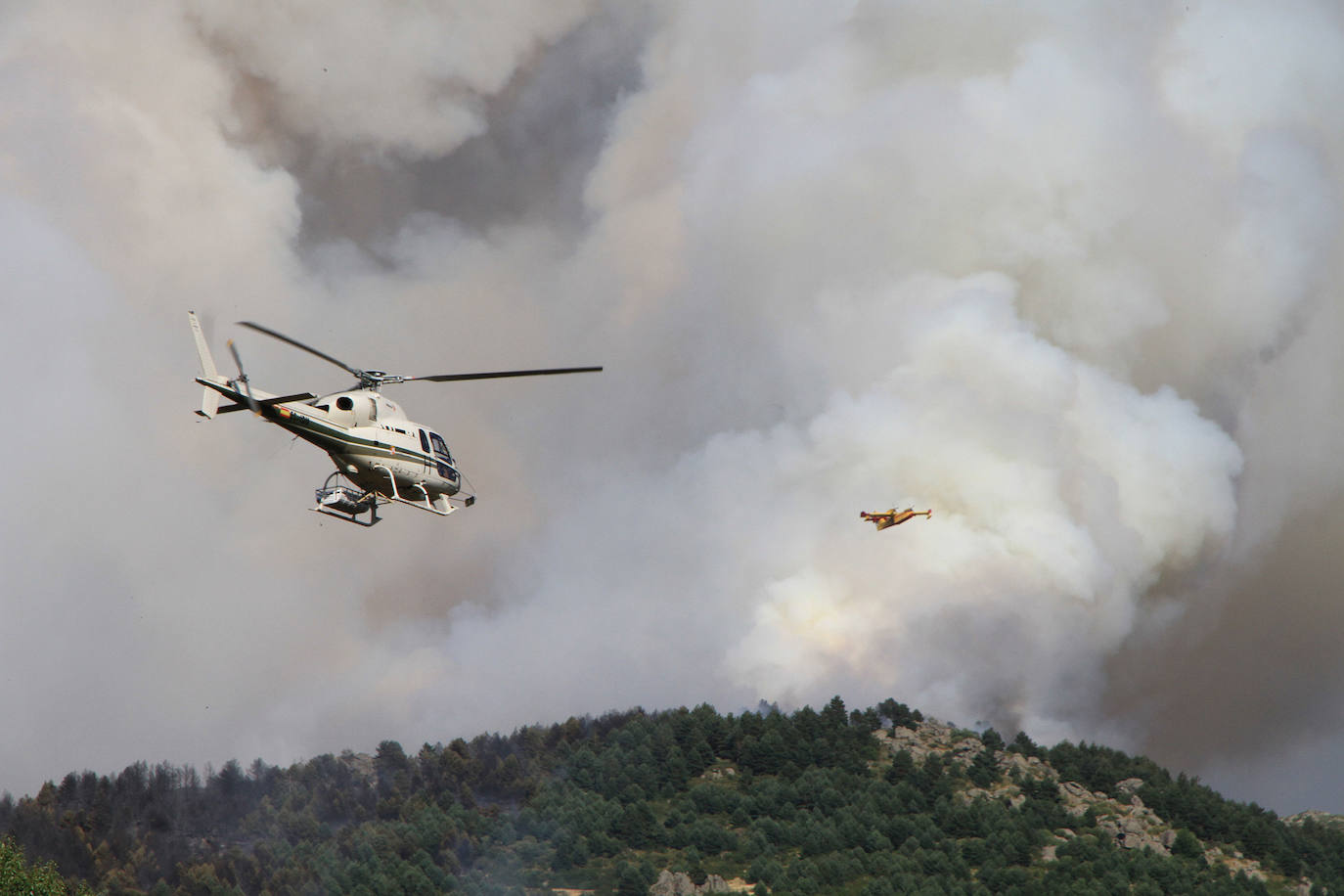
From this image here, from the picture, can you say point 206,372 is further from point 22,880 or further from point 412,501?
point 22,880

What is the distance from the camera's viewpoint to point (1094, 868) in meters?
186

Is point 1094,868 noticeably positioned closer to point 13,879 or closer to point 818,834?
point 818,834

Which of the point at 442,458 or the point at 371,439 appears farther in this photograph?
the point at 442,458

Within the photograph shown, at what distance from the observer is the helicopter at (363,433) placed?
86562mm

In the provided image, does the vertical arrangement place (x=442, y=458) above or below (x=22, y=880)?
above

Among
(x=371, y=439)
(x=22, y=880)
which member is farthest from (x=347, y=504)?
(x=22, y=880)

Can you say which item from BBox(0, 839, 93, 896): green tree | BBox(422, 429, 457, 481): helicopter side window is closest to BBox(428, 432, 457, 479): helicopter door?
BBox(422, 429, 457, 481): helicopter side window

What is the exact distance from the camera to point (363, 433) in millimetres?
91812

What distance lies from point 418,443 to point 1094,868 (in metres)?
127

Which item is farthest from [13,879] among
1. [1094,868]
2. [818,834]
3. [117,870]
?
[1094,868]

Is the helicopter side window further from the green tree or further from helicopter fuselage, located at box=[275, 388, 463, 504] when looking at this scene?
the green tree

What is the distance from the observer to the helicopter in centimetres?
8656

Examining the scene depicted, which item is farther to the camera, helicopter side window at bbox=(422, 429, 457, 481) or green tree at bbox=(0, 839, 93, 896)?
green tree at bbox=(0, 839, 93, 896)

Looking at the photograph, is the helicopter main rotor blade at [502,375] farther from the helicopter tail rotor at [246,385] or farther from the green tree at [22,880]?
the green tree at [22,880]
